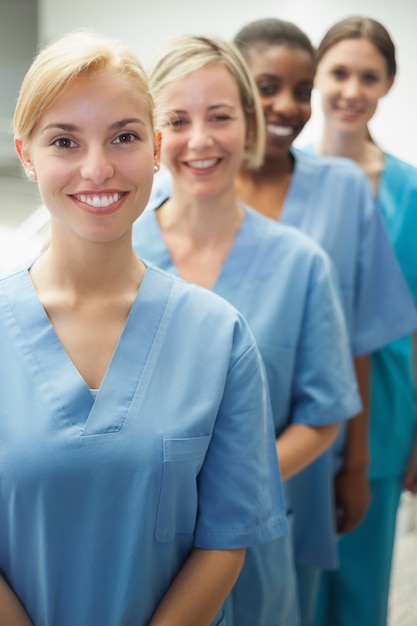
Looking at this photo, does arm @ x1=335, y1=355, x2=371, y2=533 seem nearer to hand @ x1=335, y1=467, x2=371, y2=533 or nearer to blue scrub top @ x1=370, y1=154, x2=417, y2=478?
hand @ x1=335, y1=467, x2=371, y2=533

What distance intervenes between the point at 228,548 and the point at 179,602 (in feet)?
0.29

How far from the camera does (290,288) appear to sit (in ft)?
4.58

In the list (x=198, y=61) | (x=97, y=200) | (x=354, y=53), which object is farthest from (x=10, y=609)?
(x=354, y=53)

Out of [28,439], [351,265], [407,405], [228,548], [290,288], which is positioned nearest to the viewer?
[28,439]

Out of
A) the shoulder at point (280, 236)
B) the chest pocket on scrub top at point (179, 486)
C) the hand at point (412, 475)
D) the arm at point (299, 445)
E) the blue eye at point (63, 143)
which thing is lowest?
the hand at point (412, 475)

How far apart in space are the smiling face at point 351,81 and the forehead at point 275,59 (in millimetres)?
141

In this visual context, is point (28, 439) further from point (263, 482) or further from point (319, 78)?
point (319, 78)

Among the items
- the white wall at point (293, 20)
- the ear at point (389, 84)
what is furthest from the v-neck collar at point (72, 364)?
the ear at point (389, 84)

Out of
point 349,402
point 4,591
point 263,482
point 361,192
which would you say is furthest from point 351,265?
point 4,591

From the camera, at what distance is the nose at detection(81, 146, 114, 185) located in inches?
36.9

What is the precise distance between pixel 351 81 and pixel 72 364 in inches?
43.0

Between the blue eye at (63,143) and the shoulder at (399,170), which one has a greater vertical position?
the blue eye at (63,143)

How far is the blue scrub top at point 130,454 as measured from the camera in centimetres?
96

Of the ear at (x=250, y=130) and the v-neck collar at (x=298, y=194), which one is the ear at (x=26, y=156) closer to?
the ear at (x=250, y=130)
